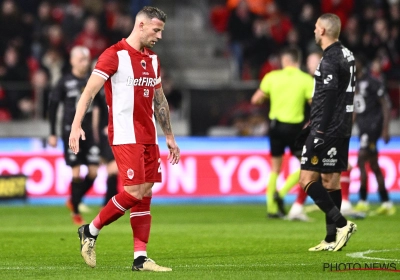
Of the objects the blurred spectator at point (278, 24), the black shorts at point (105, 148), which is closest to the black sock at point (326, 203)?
the black shorts at point (105, 148)

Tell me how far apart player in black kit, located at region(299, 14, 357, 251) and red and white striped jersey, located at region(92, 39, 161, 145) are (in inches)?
80.0

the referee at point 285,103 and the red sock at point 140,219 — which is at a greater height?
the referee at point 285,103

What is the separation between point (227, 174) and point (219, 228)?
16.7ft

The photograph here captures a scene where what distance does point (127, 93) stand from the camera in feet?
26.1

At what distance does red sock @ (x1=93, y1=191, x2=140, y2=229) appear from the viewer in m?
7.90

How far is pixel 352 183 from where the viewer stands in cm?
1731

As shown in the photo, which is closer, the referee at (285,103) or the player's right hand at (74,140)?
the player's right hand at (74,140)

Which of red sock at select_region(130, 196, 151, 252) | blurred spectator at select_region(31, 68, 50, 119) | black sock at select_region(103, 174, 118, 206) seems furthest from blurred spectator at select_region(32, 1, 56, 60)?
red sock at select_region(130, 196, 151, 252)

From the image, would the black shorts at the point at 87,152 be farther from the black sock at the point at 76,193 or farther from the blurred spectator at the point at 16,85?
the blurred spectator at the point at 16,85

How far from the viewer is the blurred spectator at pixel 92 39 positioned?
68.3ft

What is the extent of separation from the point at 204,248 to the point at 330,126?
5.80 ft

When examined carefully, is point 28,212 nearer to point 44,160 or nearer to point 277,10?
point 44,160

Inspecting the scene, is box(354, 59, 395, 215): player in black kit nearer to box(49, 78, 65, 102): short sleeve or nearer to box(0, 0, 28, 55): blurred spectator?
box(49, 78, 65, 102): short sleeve

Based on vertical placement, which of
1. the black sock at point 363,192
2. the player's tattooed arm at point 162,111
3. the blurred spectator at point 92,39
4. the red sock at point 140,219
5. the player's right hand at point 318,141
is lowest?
the black sock at point 363,192
